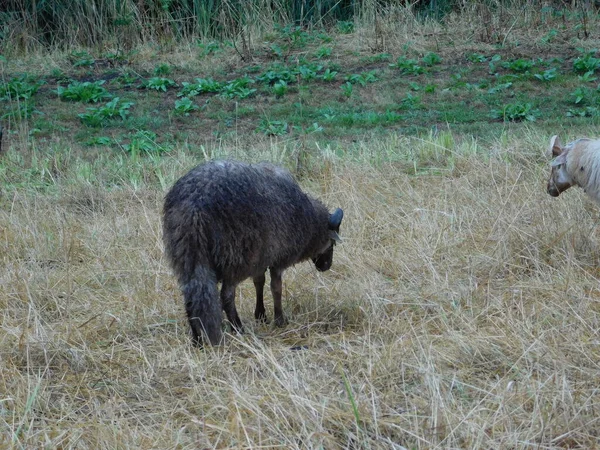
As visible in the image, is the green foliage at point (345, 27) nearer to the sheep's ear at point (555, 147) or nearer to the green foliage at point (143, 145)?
the green foliage at point (143, 145)

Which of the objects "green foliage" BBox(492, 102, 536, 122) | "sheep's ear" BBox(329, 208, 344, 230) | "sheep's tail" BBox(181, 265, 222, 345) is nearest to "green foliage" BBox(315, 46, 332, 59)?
"green foliage" BBox(492, 102, 536, 122)

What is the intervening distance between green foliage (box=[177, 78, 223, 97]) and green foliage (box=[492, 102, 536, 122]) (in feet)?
13.6

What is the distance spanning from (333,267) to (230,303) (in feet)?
5.21

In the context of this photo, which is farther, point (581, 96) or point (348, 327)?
point (581, 96)

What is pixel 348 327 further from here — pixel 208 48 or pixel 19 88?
pixel 208 48

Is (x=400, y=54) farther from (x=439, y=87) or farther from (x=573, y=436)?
(x=573, y=436)

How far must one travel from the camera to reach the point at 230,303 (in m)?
5.60

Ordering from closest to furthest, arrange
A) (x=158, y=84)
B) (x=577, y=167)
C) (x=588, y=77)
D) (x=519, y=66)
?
1. (x=577, y=167)
2. (x=588, y=77)
3. (x=519, y=66)
4. (x=158, y=84)

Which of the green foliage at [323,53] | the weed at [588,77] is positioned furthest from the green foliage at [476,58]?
the green foliage at [323,53]

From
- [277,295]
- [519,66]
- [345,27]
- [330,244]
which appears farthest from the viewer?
[345,27]

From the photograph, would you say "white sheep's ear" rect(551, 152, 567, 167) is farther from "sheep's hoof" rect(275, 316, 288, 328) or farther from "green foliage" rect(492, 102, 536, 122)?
"green foliage" rect(492, 102, 536, 122)

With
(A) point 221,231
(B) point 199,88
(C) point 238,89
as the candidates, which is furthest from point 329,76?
(A) point 221,231

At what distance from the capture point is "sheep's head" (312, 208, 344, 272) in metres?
6.46

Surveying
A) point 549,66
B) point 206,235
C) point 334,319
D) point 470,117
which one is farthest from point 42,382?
point 549,66
